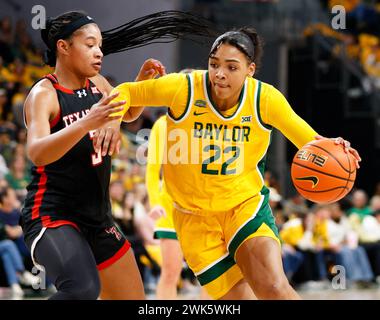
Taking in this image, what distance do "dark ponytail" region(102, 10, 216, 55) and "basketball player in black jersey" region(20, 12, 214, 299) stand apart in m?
0.58

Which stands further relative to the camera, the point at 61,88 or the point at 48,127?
the point at 61,88

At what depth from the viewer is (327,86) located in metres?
16.1

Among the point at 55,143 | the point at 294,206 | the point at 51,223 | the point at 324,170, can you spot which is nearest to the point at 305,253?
the point at 294,206

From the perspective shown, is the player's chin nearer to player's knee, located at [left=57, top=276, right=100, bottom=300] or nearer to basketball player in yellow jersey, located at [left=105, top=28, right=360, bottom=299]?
basketball player in yellow jersey, located at [left=105, top=28, right=360, bottom=299]

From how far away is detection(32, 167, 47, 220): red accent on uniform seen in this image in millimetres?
4090

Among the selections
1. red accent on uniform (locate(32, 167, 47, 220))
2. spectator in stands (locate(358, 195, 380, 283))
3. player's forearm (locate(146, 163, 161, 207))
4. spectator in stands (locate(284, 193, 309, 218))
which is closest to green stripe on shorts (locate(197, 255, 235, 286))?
red accent on uniform (locate(32, 167, 47, 220))

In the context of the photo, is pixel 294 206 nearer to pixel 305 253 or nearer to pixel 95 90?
pixel 305 253

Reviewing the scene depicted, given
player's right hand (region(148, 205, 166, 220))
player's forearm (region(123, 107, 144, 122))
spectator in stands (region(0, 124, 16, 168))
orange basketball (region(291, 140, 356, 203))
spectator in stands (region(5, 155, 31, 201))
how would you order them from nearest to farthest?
orange basketball (region(291, 140, 356, 203)), player's forearm (region(123, 107, 144, 122)), player's right hand (region(148, 205, 166, 220)), spectator in stands (region(5, 155, 31, 201)), spectator in stands (region(0, 124, 16, 168))

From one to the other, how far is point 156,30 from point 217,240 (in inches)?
55.1

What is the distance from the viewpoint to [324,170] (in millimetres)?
4383

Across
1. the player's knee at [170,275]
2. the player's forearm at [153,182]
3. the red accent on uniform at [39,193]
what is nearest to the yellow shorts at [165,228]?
the player's forearm at [153,182]
